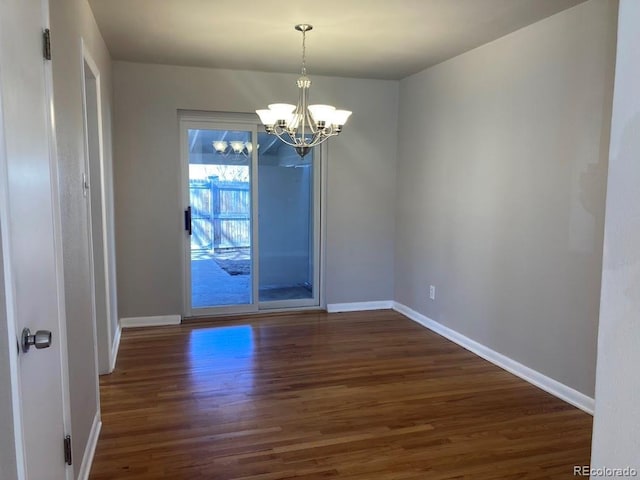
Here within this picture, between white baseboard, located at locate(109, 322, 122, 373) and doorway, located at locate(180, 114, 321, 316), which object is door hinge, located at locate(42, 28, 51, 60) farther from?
doorway, located at locate(180, 114, 321, 316)

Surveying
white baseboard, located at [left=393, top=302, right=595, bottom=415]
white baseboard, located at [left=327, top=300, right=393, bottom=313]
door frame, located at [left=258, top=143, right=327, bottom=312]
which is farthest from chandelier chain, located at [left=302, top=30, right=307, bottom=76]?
white baseboard, located at [left=393, top=302, right=595, bottom=415]

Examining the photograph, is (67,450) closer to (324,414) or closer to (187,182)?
(324,414)

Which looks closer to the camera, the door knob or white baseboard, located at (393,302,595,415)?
the door knob

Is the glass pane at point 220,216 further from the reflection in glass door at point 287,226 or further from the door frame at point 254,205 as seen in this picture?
the reflection in glass door at point 287,226

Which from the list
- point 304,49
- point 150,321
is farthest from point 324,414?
point 304,49

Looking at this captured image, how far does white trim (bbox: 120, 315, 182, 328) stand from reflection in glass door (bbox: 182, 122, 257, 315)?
23 centimetres

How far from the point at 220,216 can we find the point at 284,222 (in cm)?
73

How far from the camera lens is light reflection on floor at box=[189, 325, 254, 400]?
133 inches

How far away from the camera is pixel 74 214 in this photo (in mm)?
2295

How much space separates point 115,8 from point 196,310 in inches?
119

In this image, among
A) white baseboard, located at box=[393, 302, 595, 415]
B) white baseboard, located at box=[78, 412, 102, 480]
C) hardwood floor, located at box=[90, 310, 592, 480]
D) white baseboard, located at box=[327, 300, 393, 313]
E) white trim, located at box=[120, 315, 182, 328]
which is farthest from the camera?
white baseboard, located at box=[327, 300, 393, 313]

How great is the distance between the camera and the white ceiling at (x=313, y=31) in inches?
122

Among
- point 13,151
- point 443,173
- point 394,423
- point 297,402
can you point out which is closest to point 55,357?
point 13,151

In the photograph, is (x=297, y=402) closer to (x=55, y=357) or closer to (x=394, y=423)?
(x=394, y=423)
